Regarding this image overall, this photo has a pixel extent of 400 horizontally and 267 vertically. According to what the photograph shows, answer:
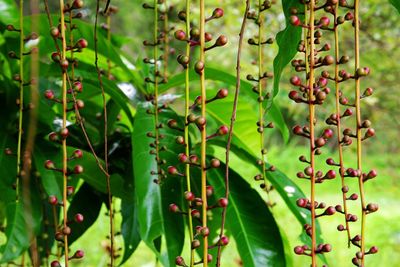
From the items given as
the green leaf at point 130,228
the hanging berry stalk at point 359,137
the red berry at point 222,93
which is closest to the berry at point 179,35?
the red berry at point 222,93

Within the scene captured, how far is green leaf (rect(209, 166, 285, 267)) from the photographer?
783mm

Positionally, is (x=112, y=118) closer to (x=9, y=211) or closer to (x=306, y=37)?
(x=9, y=211)

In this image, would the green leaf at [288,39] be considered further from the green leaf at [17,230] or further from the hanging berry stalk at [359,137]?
the green leaf at [17,230]

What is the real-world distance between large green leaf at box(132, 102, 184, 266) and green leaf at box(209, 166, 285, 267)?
8cm

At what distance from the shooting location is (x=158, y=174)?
0.74 meters

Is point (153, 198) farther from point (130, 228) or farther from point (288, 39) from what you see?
point (288, 39)

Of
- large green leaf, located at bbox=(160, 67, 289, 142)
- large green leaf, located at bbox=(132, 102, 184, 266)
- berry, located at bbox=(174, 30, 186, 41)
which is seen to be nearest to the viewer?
berry, located at bbox=(174, 30, 186, 41)

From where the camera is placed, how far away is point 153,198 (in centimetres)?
77

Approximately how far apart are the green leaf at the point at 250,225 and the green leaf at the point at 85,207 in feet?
0.69

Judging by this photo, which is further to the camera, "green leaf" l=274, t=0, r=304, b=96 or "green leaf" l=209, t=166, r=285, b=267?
"green leaf" l=209, t=166, r=285, b=267

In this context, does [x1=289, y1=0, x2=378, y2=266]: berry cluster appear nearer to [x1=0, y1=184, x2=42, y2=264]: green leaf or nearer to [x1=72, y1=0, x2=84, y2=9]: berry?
[x1=72, y1=0, x2=84, y2=9]: berry

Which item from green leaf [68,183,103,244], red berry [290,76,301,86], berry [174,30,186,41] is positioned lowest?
green leaf [68,183,103,244]

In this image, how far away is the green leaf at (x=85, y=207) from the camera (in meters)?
0.93

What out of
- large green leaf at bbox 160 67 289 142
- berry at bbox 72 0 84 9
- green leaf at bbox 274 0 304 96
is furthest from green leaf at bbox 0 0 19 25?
green leaf at bbox 274 0 304 96
